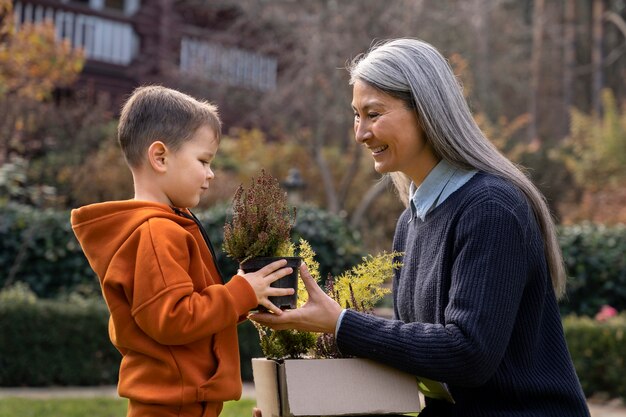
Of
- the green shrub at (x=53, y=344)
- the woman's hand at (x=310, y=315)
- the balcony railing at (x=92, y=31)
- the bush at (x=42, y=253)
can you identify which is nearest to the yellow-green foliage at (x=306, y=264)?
the woman's hand at (x=310, y=315)

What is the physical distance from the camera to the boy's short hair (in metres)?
2.63

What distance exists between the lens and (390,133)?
2.81m

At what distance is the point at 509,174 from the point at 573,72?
21182 mm

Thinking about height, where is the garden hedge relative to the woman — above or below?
below

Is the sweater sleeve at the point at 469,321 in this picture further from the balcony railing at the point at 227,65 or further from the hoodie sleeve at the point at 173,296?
the balcony railing at the point at 227,65

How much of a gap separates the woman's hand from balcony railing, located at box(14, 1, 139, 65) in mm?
13637

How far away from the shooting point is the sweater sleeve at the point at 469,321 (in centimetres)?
249

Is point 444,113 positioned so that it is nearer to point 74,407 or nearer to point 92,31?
point 74,407

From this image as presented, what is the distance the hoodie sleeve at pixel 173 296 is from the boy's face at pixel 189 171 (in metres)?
0.16

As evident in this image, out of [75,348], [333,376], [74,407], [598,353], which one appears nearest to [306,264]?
[333,376]

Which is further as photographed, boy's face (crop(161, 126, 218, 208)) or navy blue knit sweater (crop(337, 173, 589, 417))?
boy's face (crop(161, 126, 218, 208))

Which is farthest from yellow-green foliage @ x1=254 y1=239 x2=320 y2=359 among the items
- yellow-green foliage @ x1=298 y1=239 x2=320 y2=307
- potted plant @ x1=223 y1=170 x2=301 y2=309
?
potted plant @ x1=223 y1=170 x2=301 y2=309

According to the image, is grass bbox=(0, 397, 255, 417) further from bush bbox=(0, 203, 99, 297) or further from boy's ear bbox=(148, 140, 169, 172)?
boy's ear bbox=(148, 140, 169, 172)

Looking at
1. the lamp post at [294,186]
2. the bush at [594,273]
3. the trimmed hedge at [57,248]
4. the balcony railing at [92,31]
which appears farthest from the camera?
the balcony railing at [92,31]
